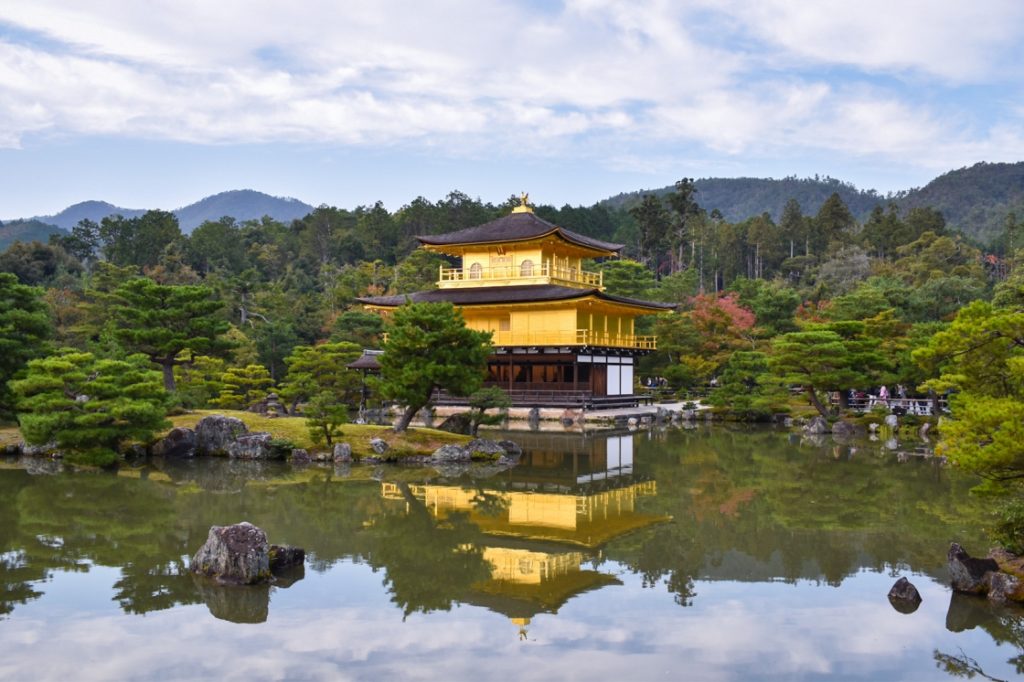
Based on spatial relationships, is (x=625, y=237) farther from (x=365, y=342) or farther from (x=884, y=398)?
(x=884, y=398)

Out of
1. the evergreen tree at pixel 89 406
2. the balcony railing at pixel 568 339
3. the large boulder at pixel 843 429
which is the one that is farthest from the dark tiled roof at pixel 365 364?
the large boulder at pixel 843 429

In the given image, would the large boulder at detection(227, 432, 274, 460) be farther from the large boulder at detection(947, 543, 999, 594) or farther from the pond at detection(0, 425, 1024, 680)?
the large boulder at detection(947, 543, 999, 594)

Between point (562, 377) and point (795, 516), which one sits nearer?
point (795, 516)

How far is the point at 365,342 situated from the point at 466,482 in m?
24.4

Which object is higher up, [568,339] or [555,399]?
[568,339]

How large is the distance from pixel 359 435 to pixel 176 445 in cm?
472

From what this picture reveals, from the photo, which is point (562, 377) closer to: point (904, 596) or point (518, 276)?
point (518, 276)

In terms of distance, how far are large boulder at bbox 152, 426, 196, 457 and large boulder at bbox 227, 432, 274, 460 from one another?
126cm

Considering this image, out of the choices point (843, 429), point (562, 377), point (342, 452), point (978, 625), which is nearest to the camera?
point (978, 625)

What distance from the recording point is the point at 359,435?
72.6 feet

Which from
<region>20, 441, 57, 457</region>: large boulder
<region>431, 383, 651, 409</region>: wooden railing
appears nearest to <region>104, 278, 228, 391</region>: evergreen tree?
<region>20, 441, 57, 457</region>: large boulder

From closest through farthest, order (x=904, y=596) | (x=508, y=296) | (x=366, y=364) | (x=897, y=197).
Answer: (x=904, y=596) < (x=366, y=364) < (x=508, y=296) < (x=897, y=197)

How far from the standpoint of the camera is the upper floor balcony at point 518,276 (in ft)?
121

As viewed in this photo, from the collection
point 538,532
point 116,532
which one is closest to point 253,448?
point 116,532
